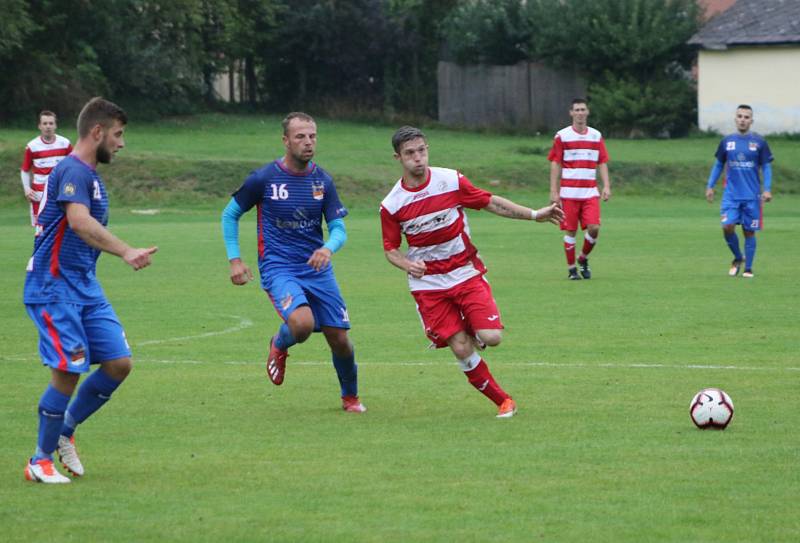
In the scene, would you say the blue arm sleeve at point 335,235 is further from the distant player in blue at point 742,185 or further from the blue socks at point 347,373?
the distant player in blue at point 742,185

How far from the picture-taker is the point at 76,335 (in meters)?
7.48

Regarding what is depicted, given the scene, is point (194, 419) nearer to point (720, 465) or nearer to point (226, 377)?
point (226, 377)

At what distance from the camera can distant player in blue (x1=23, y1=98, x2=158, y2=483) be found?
24.4ft

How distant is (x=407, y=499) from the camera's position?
708 cm

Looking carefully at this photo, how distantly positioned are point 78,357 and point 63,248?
60 cm

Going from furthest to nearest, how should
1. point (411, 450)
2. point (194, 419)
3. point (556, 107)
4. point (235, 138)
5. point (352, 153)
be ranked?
point (556, 107) < point (235, 138) < point (352, 153) < point (194, 419) < point (411, 450)

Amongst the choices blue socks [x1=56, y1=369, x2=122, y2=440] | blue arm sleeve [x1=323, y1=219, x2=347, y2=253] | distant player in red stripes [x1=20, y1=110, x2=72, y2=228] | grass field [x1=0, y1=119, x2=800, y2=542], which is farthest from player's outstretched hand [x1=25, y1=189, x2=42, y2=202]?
blue socks [x1=56, y1=369, x2=122, y2=440]

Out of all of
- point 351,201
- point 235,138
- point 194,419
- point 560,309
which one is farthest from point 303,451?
point 235,138

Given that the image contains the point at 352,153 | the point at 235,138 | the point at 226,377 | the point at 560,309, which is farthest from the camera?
the point at 235,138

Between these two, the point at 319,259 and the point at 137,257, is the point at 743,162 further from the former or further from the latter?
the point at 137,257

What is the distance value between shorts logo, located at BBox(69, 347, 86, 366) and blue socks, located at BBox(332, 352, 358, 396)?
2661mm

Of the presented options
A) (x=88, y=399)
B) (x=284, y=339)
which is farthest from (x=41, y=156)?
(x=88, y=399)

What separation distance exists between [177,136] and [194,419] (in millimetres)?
38454

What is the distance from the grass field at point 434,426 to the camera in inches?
264
